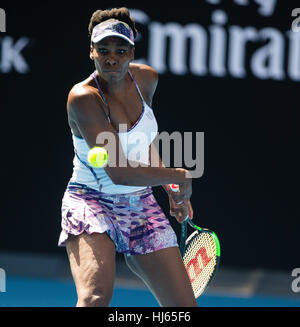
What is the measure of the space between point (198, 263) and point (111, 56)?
116cm

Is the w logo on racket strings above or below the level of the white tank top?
below

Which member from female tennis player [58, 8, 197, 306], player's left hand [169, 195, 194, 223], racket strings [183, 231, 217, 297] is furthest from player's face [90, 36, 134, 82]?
racket strings [183, 231, 217, 297]

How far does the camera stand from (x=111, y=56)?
12.3ft

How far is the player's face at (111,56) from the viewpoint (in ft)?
12.3

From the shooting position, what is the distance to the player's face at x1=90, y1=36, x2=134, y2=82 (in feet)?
12.3

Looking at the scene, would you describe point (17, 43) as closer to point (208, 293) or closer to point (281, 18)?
point (281, 18)

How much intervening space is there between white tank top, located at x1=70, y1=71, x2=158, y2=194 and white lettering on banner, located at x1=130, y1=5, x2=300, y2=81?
2342 millimetres

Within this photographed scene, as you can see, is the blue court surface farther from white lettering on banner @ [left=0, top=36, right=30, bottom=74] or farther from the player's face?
the player's face

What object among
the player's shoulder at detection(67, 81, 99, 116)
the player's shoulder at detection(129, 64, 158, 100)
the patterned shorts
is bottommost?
the patterned shorts

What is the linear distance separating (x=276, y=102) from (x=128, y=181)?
2.89 meters

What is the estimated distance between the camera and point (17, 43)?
6273 millimetres

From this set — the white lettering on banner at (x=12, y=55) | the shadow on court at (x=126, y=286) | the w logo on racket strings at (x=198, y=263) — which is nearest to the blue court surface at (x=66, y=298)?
the shadow on court at (x=126, y=286)
